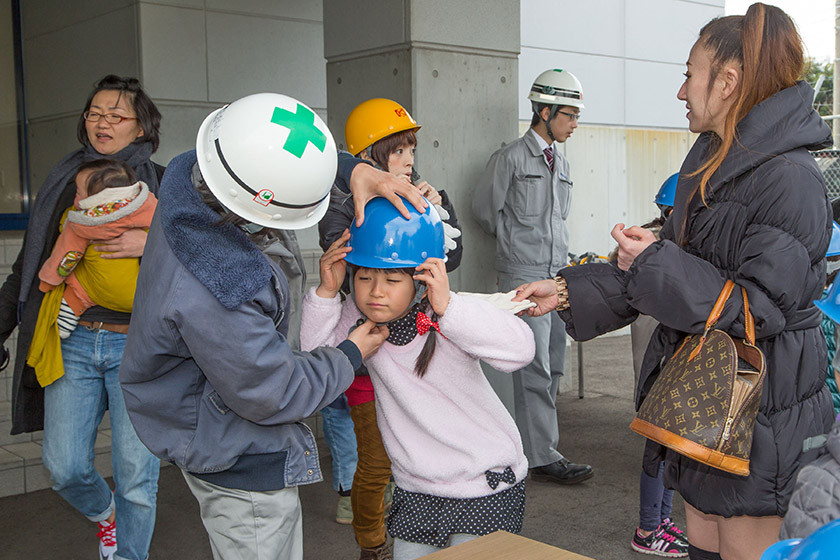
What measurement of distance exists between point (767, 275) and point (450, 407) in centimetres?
108

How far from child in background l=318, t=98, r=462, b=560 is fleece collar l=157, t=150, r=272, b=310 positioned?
1033 millimetres

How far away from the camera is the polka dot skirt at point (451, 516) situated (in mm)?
2777

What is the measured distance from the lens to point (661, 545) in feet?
14.1

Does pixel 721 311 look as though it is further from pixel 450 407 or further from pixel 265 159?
pixel 265 159

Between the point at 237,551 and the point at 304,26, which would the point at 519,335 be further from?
the point at 304,26

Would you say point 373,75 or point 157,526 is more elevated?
point 373,75

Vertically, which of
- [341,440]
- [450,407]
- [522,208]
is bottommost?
[341,440]

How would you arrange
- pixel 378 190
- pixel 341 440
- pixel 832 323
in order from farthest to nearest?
1. pixel 341 440
2. pixel 832 323
3. pixel 378 190

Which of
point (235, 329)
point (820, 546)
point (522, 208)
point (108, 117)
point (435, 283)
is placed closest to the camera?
point (820, 546)

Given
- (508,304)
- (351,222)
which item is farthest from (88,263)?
(508,304)

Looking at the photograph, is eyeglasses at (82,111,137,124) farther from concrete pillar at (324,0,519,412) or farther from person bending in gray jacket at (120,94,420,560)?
concrete pillar at (324,0,519,412)

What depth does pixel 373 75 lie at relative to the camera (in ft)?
18.1

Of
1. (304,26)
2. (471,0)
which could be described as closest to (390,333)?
(471,0)

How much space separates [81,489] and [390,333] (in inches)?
68.1
